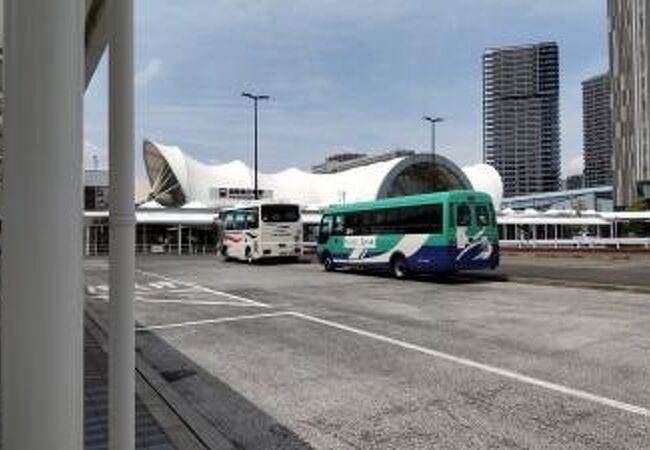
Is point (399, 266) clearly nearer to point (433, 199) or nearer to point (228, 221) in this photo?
point (433, 199)

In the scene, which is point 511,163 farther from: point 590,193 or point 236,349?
point 236,349

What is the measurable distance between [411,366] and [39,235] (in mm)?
8336

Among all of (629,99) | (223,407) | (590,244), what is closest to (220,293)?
(223,407)

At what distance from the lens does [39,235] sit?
2.68m

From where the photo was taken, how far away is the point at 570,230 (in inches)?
3701

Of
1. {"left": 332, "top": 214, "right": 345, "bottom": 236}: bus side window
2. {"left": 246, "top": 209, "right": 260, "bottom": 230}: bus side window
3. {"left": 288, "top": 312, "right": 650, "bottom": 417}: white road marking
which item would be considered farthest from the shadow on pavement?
{"left": 246, "top": 209, "right": 260, "bottom": 230}: bus side window

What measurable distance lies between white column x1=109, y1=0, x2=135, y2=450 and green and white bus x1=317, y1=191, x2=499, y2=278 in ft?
68.6

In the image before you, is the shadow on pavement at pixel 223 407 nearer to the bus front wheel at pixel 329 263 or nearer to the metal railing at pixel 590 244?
the bus front wheel at pixel 329 263

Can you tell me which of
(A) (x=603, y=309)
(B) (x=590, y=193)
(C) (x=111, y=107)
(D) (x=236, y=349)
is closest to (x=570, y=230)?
(B) (x=590, y=193)

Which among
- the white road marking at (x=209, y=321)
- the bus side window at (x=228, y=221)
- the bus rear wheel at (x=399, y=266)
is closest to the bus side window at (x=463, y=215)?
the bus rear wheel at (x=399, y=266)

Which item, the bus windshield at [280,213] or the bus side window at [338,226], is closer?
the bus side window at [338,226]

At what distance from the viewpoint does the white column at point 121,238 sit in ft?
14.0

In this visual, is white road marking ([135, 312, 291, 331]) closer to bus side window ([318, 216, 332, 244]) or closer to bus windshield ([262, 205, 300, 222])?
bus side window ([318, 216, 332, 244])

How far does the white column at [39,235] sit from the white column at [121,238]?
1.51 m
